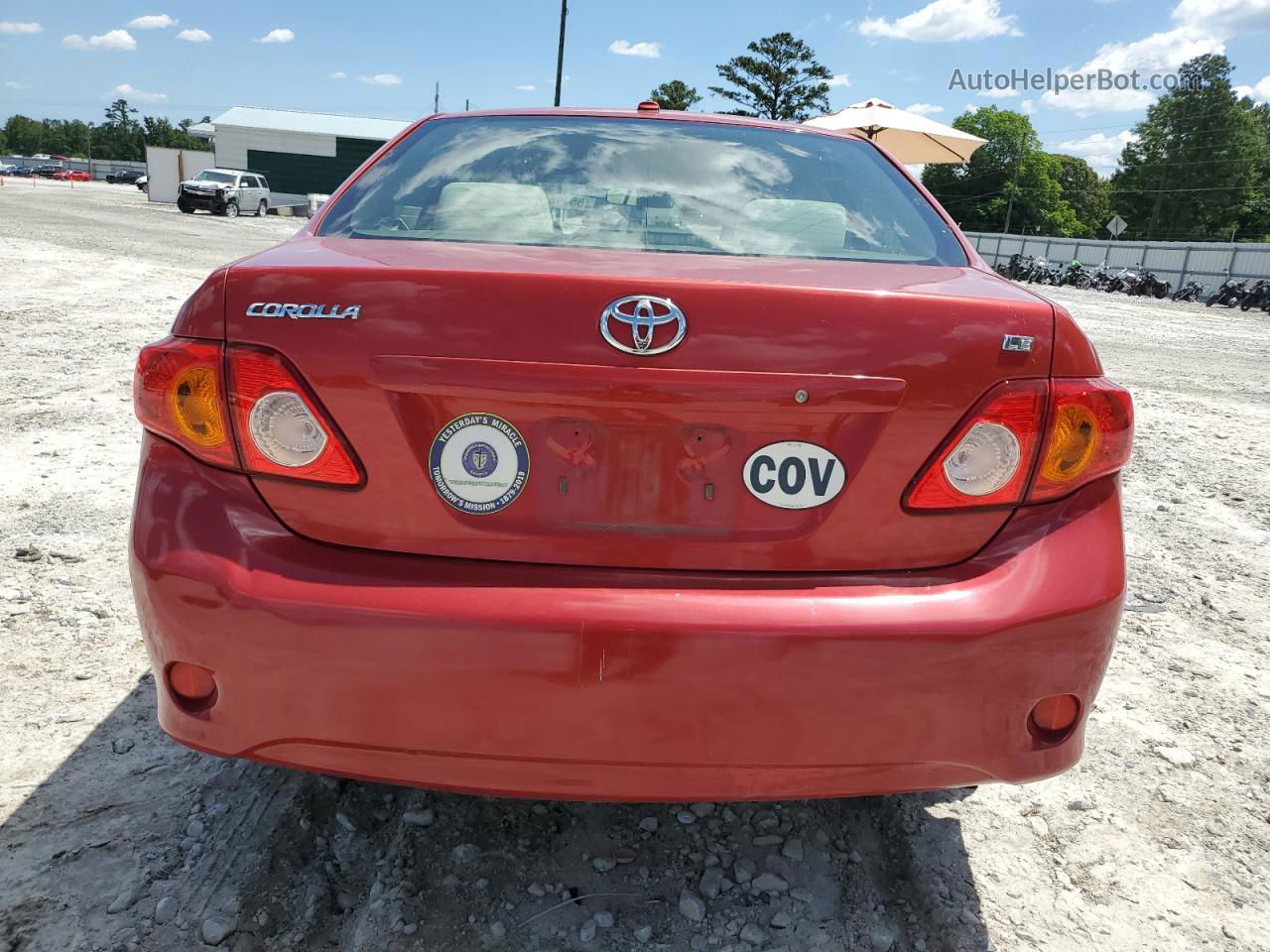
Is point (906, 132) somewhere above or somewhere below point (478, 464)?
above

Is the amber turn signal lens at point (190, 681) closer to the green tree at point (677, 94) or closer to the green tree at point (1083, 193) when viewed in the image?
the green tree at point (677, 94)

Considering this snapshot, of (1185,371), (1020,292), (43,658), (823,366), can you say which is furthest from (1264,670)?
(1185,371)

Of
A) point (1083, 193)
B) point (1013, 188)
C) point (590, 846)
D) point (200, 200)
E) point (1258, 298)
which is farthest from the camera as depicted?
point (1083, 193)

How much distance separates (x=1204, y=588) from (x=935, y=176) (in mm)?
94152

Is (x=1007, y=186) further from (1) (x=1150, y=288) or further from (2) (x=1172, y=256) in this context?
(1) (x=1150, y=288)

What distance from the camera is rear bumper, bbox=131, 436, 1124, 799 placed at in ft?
4.90

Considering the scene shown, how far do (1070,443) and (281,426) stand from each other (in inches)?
53.7

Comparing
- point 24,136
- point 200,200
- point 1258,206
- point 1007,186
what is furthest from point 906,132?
point 24,136

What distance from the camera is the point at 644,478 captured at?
1.56 metres

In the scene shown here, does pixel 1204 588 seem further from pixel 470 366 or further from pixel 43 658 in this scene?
pixel 43 658

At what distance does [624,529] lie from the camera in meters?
1.56

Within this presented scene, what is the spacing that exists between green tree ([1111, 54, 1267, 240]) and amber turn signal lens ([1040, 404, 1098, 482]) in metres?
82.7

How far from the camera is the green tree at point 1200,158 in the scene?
2697 inches

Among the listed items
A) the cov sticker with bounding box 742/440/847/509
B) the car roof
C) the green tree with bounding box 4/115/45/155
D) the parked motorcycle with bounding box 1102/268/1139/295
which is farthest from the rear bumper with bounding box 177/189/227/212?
the green tree with bounding box 4/115/45/155
